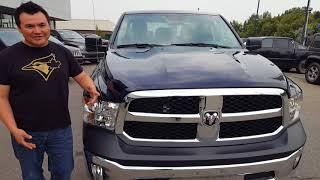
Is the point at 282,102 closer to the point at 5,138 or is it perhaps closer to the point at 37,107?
the point at 37,107

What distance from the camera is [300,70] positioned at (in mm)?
15398

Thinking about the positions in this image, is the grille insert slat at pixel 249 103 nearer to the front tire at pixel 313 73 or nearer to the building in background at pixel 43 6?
the front tire at pixel 313 73

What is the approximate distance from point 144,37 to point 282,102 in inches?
77.9

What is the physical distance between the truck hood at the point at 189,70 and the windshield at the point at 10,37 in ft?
25.0

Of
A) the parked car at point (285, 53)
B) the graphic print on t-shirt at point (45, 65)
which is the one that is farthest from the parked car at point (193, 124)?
the parked car at point (285, 53)

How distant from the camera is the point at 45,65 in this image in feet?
8.99

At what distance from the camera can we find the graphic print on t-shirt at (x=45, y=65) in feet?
8.80

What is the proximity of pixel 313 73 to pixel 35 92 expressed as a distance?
1117 centimetres

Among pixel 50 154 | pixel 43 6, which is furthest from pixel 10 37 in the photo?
pixel 43 6

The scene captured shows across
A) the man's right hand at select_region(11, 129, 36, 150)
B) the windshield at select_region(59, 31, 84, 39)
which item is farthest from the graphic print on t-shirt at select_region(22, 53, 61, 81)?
the windshield at select_region(59, 31, 84, 39)

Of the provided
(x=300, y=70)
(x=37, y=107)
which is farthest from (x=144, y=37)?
(x=300, y=70)

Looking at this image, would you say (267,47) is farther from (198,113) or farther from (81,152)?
(198,113)

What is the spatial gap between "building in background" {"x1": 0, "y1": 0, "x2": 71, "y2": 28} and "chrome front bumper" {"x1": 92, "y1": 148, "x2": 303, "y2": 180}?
1649 cm

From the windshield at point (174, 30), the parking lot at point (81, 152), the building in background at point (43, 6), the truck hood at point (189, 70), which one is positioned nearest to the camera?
the truck hood at point (189, 70)
